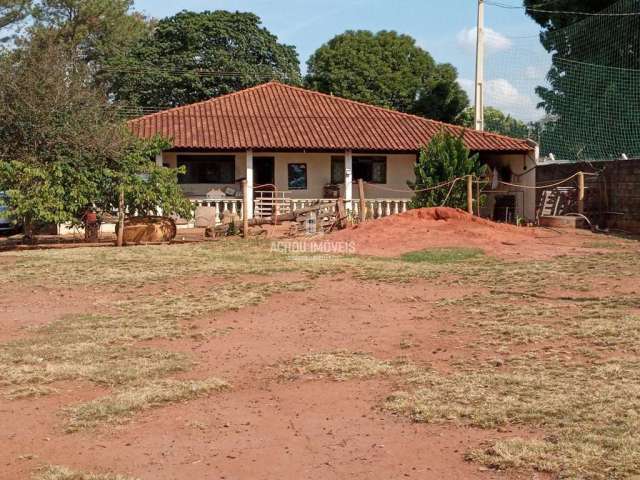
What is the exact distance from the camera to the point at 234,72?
39094 mm

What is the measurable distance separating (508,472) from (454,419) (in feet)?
2.99

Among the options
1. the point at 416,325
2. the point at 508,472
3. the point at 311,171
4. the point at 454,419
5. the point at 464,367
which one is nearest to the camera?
the point at 508,472

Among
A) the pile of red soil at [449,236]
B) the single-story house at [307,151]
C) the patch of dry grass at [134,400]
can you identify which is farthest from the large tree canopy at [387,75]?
the patch of dry grass at [134,400]

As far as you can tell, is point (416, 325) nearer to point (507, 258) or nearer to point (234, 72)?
point (507, 258)

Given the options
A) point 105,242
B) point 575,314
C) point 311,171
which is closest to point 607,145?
point 311,171

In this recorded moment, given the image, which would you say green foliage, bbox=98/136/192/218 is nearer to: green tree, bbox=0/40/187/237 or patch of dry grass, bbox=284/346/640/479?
green tree, bbox=0/40/187/237

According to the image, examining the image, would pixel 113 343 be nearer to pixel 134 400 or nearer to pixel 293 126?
pixel 134 400

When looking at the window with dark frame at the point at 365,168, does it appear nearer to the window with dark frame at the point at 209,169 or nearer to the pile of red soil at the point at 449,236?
the window with dark frame at the point at 209,169

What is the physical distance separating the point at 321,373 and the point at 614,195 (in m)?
15.7

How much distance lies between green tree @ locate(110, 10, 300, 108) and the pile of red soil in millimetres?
23418

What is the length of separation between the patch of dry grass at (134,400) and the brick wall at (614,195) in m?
15.5

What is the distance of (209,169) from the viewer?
86.5 feet

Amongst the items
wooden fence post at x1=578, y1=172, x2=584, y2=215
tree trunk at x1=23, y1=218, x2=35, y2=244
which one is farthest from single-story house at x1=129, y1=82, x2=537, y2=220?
tree trunk at x1=23, y1=218, x2=35, y2=244

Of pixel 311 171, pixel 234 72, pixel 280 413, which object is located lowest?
pixel 280 413
